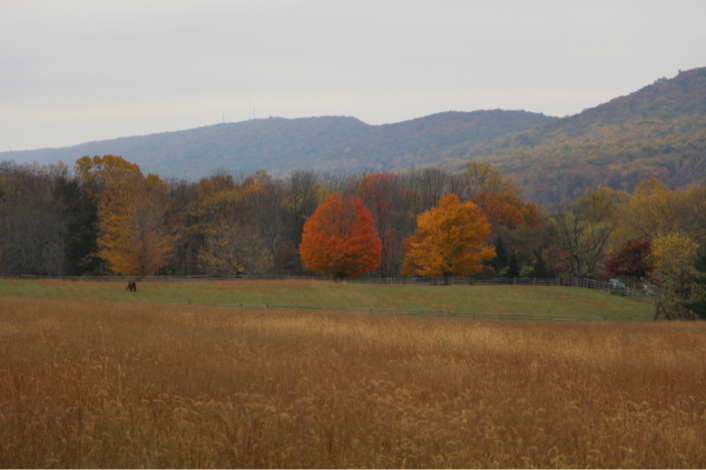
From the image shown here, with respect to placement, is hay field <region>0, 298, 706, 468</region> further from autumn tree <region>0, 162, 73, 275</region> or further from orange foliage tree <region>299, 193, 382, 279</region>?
autumn tree <region>0, 162, 73, 275</region>

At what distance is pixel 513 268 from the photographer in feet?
193

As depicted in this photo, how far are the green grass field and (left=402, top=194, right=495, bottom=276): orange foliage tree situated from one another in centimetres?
570

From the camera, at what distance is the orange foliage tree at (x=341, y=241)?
2156 inches

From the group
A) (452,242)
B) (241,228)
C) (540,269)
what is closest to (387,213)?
(452,242)

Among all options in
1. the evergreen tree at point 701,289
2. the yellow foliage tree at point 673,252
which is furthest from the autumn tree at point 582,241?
→ the evergreen tree at point 701,289

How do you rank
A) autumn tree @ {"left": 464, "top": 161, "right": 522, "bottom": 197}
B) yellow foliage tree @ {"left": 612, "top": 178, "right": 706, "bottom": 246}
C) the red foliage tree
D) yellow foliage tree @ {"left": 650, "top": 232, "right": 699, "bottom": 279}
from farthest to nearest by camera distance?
autumn tree @ {"left": 464, "top": 161, "right": 522, "bottom": 197} < yellow foliage tree @ {"left": 612, "top": 178, "right": 706, "bottom": 246} < the red foliage tree < yellow foliage tree @ {"left": 650, "top": 232, "right": 699, "bottom": 279}

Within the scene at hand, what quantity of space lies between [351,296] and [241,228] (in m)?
24.7

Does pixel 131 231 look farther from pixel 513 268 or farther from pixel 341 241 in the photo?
pixel 513 268

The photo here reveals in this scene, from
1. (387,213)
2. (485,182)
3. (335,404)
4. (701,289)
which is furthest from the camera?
(485,182)

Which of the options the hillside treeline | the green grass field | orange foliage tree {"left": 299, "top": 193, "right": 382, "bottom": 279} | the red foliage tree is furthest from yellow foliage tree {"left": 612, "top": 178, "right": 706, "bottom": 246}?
orange foliage tree {"left": 299, "top": 193, "right": 382, "bottom": 279}

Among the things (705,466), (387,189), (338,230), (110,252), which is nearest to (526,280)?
(338,230)

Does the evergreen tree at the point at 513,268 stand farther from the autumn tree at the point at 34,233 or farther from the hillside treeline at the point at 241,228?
the autumn tree at the point at 34,233

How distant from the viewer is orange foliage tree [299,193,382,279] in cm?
5475

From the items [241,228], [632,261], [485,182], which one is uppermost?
[485,182]
